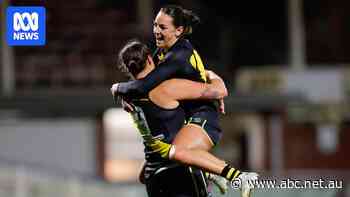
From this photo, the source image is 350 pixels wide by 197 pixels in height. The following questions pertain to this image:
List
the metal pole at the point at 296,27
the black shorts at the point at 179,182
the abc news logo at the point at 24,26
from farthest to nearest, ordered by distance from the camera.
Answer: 1. the metal pole at the point at 296,27
2. the black shorts at the point at 179,182
3. the abc news logo at the point at 24,26

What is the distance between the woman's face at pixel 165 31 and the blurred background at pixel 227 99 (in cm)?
501

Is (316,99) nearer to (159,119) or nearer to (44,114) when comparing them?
(44,114)

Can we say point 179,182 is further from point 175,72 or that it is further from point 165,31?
point 165,31

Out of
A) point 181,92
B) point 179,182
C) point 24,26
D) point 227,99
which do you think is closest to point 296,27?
point 227,99

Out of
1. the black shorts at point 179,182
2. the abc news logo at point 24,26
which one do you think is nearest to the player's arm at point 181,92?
the black shorts at point 179,182

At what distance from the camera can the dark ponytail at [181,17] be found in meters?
2.81

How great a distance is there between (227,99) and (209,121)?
5.38 m

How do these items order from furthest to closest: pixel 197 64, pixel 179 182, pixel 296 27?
pixel 296 27 < pixel 179 182 < pixel 197 64

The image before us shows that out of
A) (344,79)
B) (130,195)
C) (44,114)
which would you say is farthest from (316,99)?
(130,195)

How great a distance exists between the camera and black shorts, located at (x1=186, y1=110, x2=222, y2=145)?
9.42ft

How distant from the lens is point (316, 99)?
10227 mm

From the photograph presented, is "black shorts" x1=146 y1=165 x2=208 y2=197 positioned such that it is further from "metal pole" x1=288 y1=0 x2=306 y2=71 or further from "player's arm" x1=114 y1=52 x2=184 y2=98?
"metal pole" x1=288 y1=0 x2=306 y2=71

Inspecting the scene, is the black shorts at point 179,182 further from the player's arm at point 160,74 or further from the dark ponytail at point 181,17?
the dark ponytail at point 181,17

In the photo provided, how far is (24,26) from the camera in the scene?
2.77 m
